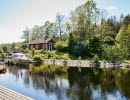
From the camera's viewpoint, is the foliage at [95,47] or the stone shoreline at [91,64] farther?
the foliage at [95,47]

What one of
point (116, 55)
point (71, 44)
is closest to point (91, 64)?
point (116, 55)

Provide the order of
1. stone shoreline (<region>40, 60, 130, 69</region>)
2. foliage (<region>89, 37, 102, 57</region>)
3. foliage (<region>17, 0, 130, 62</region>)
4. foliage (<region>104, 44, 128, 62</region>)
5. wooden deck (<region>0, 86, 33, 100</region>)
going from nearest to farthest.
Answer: wooden deck (<region>0, 86, 33, 100</region>), stone shoreline (<region>40, 60, 130, 69</region>), foliage (<region>104, 44, 128, 62</region>), foliage (<region>17, 0, 130, 62</region>), foliage (<region>89, 37, 102, 57</region>)

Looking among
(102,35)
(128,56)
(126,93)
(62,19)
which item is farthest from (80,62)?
(62,19)

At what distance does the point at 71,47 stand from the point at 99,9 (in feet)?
50.3

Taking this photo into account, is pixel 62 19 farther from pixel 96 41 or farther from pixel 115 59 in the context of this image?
pixel 115 59

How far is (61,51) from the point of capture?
42625 mm

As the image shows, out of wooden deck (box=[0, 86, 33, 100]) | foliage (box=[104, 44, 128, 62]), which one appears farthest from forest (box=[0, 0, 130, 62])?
wooden deck (box=[0, 86, 33, 100])

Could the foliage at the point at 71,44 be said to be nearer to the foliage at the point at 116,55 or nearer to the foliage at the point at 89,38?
the foliage at the point at 89,38

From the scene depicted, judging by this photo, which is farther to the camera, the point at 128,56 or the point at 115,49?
the point at 128,56

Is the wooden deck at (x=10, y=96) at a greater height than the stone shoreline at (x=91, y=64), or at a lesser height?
greater

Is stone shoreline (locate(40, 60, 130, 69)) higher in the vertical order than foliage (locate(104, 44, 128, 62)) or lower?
lower

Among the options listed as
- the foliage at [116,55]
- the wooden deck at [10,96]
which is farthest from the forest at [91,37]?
the wooden deck at [10,96]

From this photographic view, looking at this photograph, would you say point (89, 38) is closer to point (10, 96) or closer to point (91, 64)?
point (91, 64)

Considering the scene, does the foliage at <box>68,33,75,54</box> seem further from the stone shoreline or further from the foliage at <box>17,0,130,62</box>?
the stone shoreline
